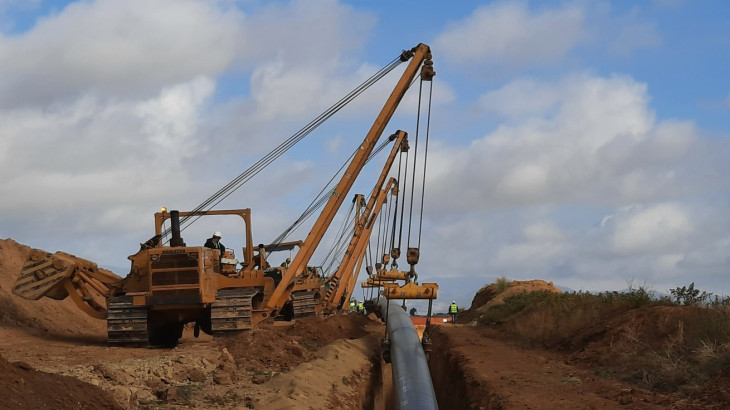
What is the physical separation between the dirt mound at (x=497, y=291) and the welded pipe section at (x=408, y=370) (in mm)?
28334

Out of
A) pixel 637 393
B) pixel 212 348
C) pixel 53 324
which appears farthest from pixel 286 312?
pixel 637 393

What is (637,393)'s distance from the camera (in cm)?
1287

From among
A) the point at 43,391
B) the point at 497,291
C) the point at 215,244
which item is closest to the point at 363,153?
the point at 215,244

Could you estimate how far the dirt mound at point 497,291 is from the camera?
159 feet

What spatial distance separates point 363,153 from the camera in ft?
84.6

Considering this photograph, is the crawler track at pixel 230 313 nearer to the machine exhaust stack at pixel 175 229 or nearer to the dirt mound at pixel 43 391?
the machine exhaust stack at pixel 175 229

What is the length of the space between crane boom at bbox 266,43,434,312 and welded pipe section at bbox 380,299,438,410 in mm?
4881

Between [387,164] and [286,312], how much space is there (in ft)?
50.3

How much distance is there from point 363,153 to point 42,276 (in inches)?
390

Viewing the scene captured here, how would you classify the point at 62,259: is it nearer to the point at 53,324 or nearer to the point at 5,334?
the point at 5,334

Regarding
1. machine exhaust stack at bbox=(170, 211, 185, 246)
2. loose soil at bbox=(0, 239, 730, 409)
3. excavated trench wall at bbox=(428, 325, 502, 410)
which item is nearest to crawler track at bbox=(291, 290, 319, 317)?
loose soil at bbox=(0, 239, 730, 409)

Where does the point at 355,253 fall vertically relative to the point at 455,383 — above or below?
above

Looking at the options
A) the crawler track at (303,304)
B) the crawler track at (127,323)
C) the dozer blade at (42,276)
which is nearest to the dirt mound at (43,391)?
the crawler track at (127,323)

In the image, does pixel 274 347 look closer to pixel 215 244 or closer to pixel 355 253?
pixel 215 244
